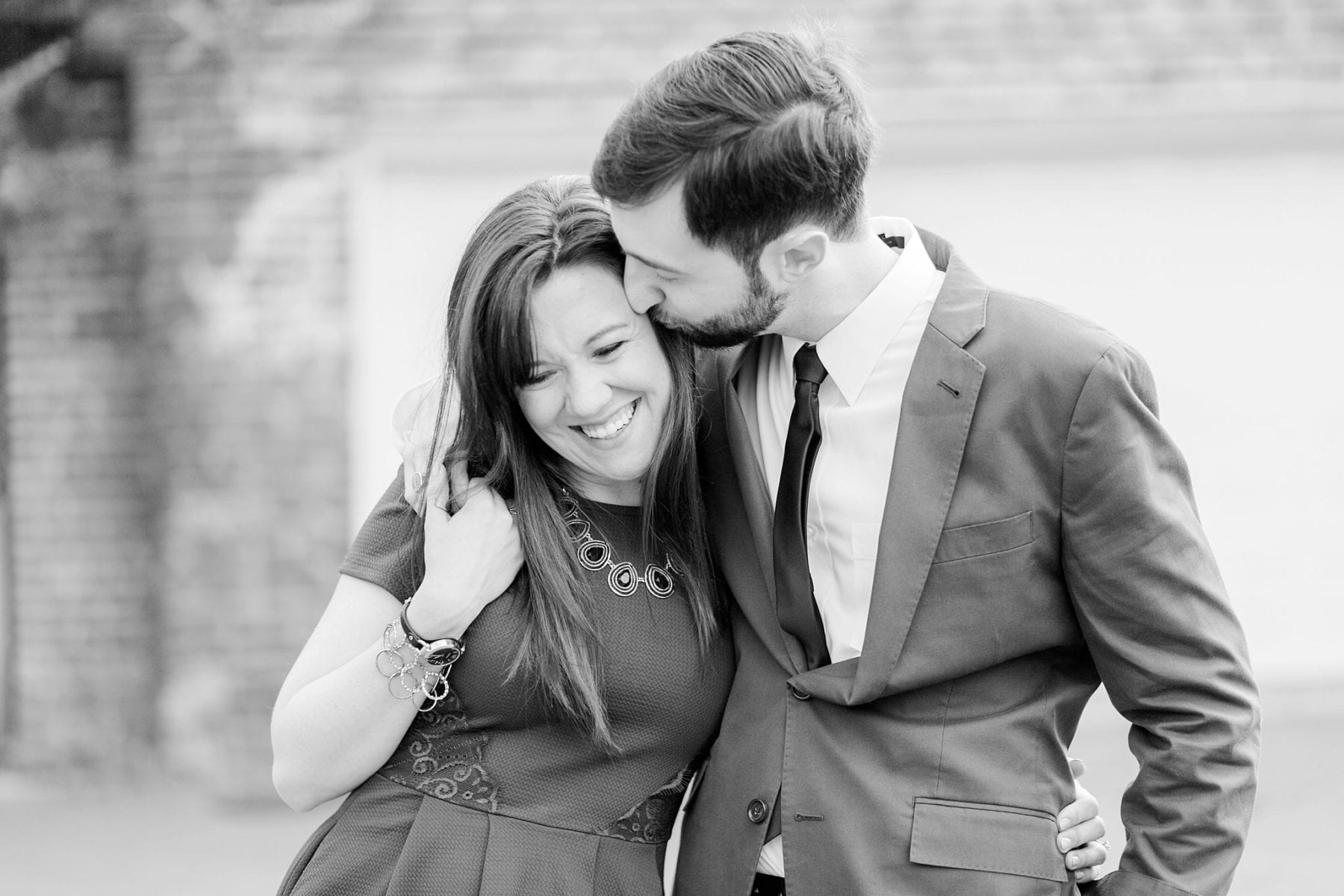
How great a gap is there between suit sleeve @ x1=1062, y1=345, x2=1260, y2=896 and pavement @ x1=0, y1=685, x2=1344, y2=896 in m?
2.93

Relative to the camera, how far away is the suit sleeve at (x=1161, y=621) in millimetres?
1973

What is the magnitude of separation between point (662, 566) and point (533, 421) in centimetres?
35

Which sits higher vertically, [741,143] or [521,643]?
[741,143]

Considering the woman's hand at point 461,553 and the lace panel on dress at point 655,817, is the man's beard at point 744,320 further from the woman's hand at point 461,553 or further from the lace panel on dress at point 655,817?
the lace panel on dress at point 655,817

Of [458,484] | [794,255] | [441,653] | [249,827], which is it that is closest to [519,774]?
[441,653]

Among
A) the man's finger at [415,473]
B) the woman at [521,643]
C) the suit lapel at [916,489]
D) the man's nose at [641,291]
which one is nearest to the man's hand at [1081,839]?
the suit lapel at [916,489]

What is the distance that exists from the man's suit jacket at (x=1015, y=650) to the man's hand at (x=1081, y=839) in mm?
27

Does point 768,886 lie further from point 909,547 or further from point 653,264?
point 653,264

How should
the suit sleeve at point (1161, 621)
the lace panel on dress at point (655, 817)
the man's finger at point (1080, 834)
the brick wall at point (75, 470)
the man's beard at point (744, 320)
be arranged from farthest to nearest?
the brick wall at point (75, 470), the lace panel on dress at point (655, 817), the man's beard at point (744, 320), the man's finger at point (1080, 834), the suit sleeve at point (1161, 621)

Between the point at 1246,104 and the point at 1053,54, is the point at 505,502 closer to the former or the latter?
the point at 1053,54

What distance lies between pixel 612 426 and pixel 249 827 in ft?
11.6

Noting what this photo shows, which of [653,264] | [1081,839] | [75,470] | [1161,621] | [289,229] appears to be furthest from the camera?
[75,470]

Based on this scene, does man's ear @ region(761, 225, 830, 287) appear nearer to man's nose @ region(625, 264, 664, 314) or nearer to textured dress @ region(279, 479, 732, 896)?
man's nose @ region(625, 264, 664, 314)

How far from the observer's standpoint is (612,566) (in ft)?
7.84
